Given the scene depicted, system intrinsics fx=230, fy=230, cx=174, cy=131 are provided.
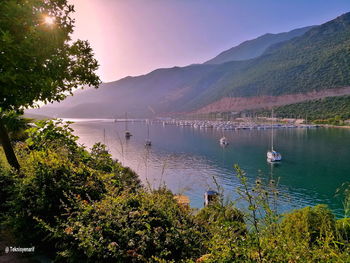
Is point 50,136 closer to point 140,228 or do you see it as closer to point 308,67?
point 140,228

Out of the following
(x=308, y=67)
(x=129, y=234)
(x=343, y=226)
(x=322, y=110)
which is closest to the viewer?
(x=343, y=226)

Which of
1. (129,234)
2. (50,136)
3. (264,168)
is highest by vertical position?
(50,136)

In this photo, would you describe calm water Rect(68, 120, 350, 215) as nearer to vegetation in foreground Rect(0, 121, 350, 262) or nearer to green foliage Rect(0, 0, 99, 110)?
green foliage Rect(0, 0, 99, 110)

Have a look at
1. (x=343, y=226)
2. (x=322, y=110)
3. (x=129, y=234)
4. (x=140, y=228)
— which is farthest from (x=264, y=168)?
(x=322, y=110)

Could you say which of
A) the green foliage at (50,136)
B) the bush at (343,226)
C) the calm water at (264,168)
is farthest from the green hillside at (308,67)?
the green foliage at (50,136)

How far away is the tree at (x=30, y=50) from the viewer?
10.9 feet

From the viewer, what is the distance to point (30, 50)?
11.8 ft

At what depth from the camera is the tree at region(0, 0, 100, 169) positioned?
332 centimetres

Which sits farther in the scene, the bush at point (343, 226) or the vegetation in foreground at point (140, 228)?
the bush at point (343, 226)

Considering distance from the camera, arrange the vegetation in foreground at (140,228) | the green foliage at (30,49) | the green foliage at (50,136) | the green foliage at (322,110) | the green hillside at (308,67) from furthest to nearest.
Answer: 1. the green hillside at (308,67)
2. the green foliage at (322,110)
3. the green foliage at (50,136)
4. the green foliage at (30,49)
5. the vegetation in foreground at (140,228)

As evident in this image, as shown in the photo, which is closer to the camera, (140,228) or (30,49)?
(140,228)

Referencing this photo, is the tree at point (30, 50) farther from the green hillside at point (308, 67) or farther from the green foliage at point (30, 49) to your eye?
the green hillside at point (308, 67)

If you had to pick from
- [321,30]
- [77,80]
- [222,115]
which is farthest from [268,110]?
[77,80]

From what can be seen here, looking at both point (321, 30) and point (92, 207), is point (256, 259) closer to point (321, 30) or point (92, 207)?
point (92, 207)
